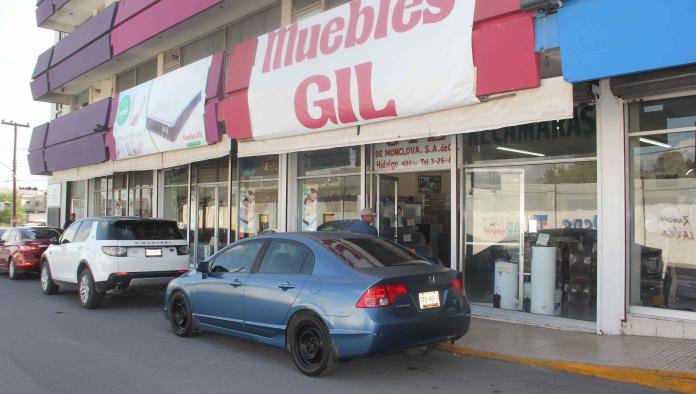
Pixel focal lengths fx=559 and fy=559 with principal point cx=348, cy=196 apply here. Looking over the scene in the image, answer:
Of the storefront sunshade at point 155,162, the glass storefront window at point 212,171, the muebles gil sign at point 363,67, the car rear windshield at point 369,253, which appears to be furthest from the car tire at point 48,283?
the car rear windshield at point 369,253

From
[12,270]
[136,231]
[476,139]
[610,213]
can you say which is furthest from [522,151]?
[12,270]

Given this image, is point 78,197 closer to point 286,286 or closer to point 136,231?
point 136,231

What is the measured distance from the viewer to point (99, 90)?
73.4 feet

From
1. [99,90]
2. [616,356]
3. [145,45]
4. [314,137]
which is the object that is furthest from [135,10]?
[616,356]

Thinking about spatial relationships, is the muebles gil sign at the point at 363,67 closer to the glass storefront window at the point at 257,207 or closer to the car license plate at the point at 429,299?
the glass storefront window at the point at 257,207

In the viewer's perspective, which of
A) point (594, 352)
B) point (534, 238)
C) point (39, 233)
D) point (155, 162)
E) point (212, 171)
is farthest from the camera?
point (212, 171)

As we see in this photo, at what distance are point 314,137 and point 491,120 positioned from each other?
3900mm

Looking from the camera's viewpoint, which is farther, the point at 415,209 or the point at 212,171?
the point at 212,171

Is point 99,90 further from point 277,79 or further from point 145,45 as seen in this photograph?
point 277,79

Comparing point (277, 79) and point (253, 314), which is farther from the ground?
point (277, 79)

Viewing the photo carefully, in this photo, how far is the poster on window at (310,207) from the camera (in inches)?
498

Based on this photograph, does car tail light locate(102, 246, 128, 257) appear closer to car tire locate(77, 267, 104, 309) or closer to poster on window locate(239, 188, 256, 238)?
car tire locate(77, 267, 104, 309)

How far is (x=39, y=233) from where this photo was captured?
51.2 ft

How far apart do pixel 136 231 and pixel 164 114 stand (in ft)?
18.3
